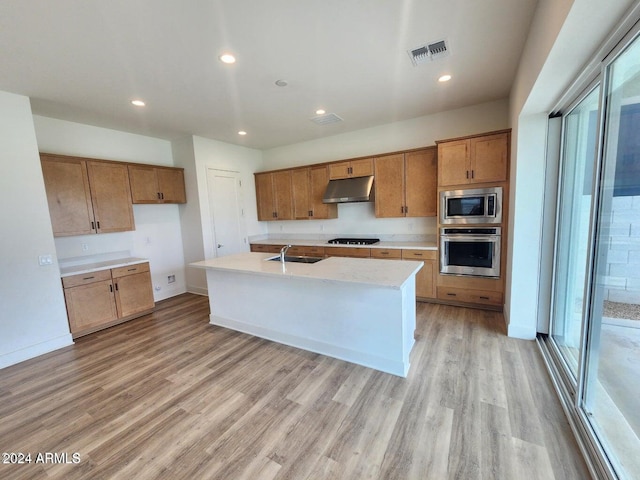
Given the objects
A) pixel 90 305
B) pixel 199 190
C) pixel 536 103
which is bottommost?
pixel 90 305

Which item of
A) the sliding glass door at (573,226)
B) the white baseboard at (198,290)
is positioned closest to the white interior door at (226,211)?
the white baseboard at (198,290)

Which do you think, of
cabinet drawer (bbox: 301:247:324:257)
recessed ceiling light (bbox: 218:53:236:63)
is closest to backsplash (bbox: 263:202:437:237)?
cabinet drawer (bbox: 301:247:324:257)

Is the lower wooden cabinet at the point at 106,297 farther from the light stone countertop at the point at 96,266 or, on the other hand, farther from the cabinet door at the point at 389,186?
the cabinet door at the point at 389,186

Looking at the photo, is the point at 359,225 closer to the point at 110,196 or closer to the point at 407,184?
the point at 407,184

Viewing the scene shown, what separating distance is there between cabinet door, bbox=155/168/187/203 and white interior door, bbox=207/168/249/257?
0.47 m

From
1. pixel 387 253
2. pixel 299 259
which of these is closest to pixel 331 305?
pixel 299 259

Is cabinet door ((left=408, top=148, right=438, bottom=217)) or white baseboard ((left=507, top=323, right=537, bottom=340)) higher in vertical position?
cabinet door ((left=408, top=148, right=438, bottom=217))

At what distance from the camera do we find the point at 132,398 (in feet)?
7.36

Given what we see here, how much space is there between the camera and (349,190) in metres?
4.59

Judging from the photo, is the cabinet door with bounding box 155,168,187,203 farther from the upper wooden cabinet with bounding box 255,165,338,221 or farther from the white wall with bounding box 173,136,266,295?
the upper wooden cabinet with bounding box 255,165,338,221

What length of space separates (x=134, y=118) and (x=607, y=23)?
4674mm

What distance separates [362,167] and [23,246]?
4478 mm

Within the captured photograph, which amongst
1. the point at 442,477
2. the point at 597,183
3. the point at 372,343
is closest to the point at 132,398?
the point at 372,343

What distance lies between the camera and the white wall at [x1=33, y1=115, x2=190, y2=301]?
12.1ft
